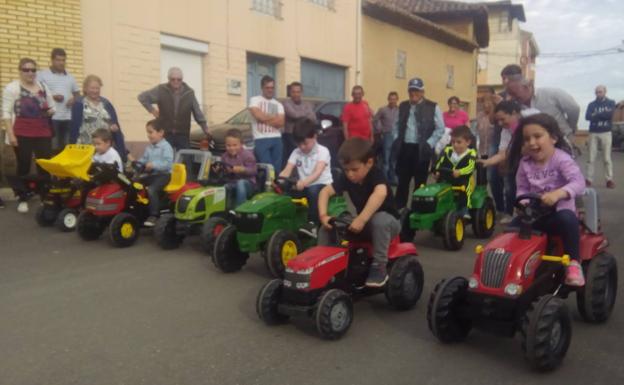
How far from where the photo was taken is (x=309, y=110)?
9.62 m

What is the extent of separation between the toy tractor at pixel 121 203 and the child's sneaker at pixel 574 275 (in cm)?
454

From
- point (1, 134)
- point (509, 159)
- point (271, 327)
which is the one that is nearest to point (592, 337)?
point (509, 159)

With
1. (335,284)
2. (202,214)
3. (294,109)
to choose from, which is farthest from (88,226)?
(335,284)

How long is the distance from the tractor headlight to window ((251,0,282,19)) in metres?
13.4

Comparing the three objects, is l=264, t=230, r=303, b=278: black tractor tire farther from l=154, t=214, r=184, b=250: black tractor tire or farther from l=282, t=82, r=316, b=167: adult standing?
l=282, t=82, r=316, b=167: adult standing

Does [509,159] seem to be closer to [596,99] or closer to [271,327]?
[271,327]

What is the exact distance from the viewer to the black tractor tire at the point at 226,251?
5844 mm

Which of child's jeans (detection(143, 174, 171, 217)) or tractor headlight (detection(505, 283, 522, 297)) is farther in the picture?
child's jeans (detection(143, 174, 171, 217))

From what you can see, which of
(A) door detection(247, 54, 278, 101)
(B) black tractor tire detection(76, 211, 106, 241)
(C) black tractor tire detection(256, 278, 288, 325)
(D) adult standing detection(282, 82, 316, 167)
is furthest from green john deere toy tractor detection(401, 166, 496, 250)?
(A) door detection(247, 54, 278, 101)

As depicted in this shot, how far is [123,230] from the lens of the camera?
280 inches

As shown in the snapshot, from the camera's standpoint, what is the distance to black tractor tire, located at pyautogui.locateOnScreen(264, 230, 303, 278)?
18.1 ft

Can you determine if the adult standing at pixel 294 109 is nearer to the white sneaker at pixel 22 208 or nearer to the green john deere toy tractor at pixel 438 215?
the green john deere toy tractor at pixel 438 215

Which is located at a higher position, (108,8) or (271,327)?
(108,8)

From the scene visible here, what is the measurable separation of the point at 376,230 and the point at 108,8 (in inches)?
377
